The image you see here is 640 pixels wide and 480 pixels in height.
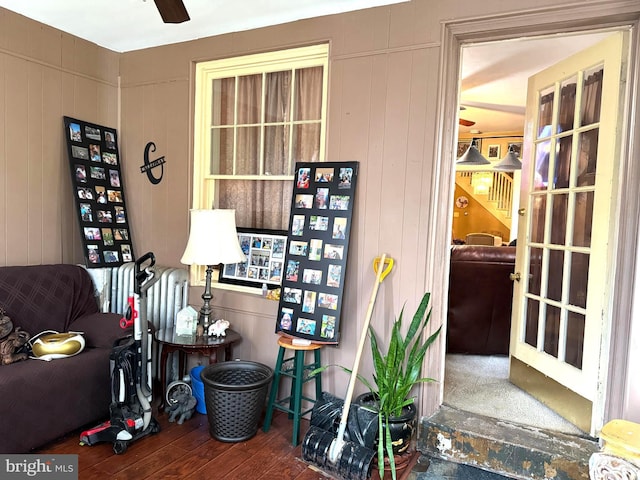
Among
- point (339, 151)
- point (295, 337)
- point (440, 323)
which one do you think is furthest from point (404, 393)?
point (339, 151)

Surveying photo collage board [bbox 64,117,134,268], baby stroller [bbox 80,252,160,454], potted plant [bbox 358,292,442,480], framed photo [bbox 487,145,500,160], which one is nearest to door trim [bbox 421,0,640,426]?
→ potted plant [bbox 358,292,442,480]

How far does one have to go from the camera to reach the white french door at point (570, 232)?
2.53 metres

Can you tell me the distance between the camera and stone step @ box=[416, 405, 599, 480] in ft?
7.75

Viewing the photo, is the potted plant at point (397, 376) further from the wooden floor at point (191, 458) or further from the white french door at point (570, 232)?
the white french door at point (570, 232)

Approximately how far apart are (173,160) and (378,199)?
167 centimetres

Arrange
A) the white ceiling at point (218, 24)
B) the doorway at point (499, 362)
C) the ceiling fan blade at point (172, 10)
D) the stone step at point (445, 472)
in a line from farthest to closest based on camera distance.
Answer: the white ceiling at point (218, 24), the doorway at point (499, 362), the stone step at point (445, 472), the ceiling fan blade at point (172, 10)

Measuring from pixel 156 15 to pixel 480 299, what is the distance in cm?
324

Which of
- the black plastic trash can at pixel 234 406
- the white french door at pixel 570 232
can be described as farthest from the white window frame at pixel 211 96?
the white french door at pixel 570 232

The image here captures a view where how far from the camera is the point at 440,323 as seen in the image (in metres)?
2.75

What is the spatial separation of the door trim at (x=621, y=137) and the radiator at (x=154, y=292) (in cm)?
180

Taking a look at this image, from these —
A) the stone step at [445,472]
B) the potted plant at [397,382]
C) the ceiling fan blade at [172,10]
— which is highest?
the ceiling fan blade at [172,10]

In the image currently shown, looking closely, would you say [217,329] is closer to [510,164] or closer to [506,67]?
[506,67]

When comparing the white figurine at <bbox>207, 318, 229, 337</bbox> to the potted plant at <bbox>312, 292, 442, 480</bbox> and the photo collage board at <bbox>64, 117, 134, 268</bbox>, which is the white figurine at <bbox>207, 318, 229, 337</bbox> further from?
the photo collage board at <bbox>64, 117, 134, 268</bbox>

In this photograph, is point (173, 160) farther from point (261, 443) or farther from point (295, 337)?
point (261, 443)
